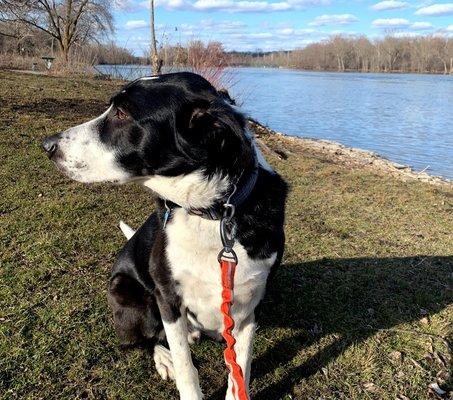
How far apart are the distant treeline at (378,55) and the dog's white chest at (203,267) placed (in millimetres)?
72173

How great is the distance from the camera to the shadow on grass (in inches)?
116

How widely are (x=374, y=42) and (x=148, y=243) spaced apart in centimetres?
9323

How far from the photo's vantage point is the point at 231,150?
212 centimetres

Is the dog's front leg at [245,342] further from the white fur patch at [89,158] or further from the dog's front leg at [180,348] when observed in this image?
the white fur patch at [89,158]

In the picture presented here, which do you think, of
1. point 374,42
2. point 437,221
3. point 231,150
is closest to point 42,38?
point 437,221

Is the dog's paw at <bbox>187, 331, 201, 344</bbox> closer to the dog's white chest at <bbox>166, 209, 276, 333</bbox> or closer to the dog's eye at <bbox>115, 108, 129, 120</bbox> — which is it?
the dog's white chest at <bbox>166, 209, 276, 333</bbox>

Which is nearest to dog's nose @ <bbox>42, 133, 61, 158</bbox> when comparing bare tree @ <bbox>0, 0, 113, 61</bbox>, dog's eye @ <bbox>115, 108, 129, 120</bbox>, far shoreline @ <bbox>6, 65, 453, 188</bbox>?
dog's eye @ <bbox>115, 108, 129, 120</bbox>

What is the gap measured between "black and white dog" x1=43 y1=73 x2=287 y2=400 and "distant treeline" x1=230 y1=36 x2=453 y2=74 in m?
72.1

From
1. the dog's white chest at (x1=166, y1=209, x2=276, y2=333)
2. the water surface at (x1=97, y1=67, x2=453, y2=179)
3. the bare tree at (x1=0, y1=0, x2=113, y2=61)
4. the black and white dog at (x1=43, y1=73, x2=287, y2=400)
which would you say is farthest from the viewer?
the bare tree at (x1=0, y1=0, x2=113, y2=61)

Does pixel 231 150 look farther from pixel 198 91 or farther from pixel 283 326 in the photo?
pixel 283 326

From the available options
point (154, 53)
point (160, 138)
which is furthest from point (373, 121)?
point (160, 138)

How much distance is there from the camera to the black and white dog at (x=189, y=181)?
2.14 m

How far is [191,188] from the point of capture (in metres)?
2.21

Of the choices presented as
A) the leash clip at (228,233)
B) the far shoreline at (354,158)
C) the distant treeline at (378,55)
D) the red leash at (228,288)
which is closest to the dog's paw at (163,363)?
the red leash at (228,288)
